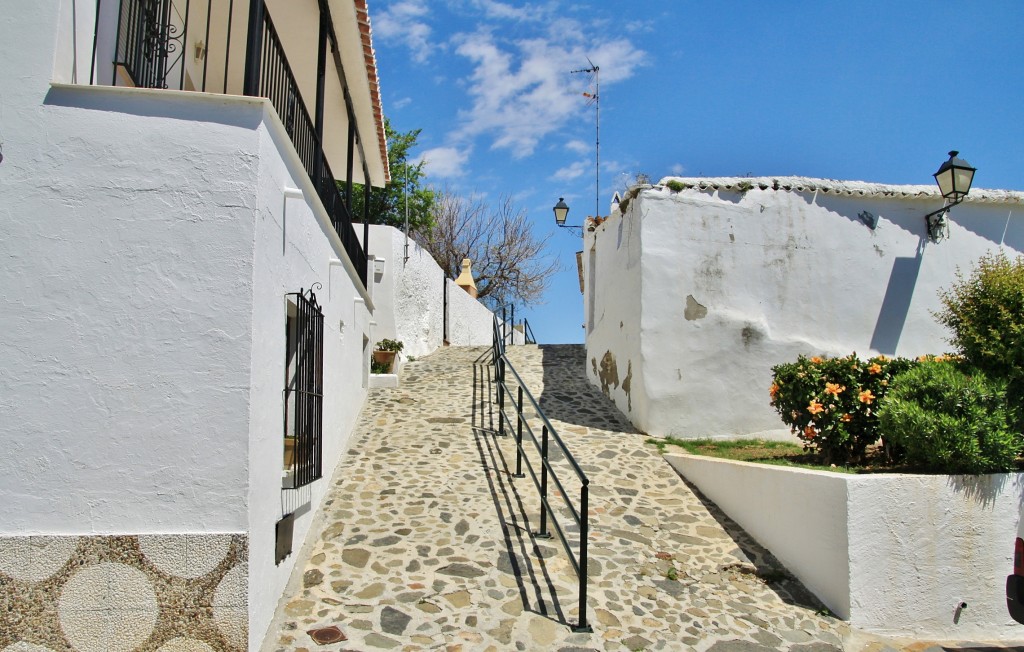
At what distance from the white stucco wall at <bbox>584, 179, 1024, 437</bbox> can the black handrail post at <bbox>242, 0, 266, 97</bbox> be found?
Result: 5982 mm

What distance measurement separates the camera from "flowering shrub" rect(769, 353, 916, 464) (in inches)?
255

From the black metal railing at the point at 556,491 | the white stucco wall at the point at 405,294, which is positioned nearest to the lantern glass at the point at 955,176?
the black metal railing at the point at 556,491

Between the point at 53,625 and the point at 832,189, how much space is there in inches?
391

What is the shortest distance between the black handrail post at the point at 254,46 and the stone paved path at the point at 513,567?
3.47 m

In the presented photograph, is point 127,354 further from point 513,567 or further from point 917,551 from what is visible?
point 917,551

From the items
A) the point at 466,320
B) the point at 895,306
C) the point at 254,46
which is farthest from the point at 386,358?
the point at 895,306

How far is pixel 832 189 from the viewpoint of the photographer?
962 cm

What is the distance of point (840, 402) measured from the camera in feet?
21.4

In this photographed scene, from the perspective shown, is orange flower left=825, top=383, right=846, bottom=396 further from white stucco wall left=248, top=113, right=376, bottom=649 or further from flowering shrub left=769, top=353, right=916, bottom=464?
white stucco wall left=248, top=113, right=376, bottom=649

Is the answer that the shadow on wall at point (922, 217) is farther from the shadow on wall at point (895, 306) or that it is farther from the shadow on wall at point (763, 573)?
the shadow on wall at point (763, 573)

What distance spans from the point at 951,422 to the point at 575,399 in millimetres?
5771

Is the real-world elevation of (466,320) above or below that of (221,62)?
below

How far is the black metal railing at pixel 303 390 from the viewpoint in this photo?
4883 millimetres

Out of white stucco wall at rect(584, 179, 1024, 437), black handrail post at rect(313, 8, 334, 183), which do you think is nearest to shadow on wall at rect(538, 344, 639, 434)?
white stucco wall at rect(584, 179, 1024, 437)
